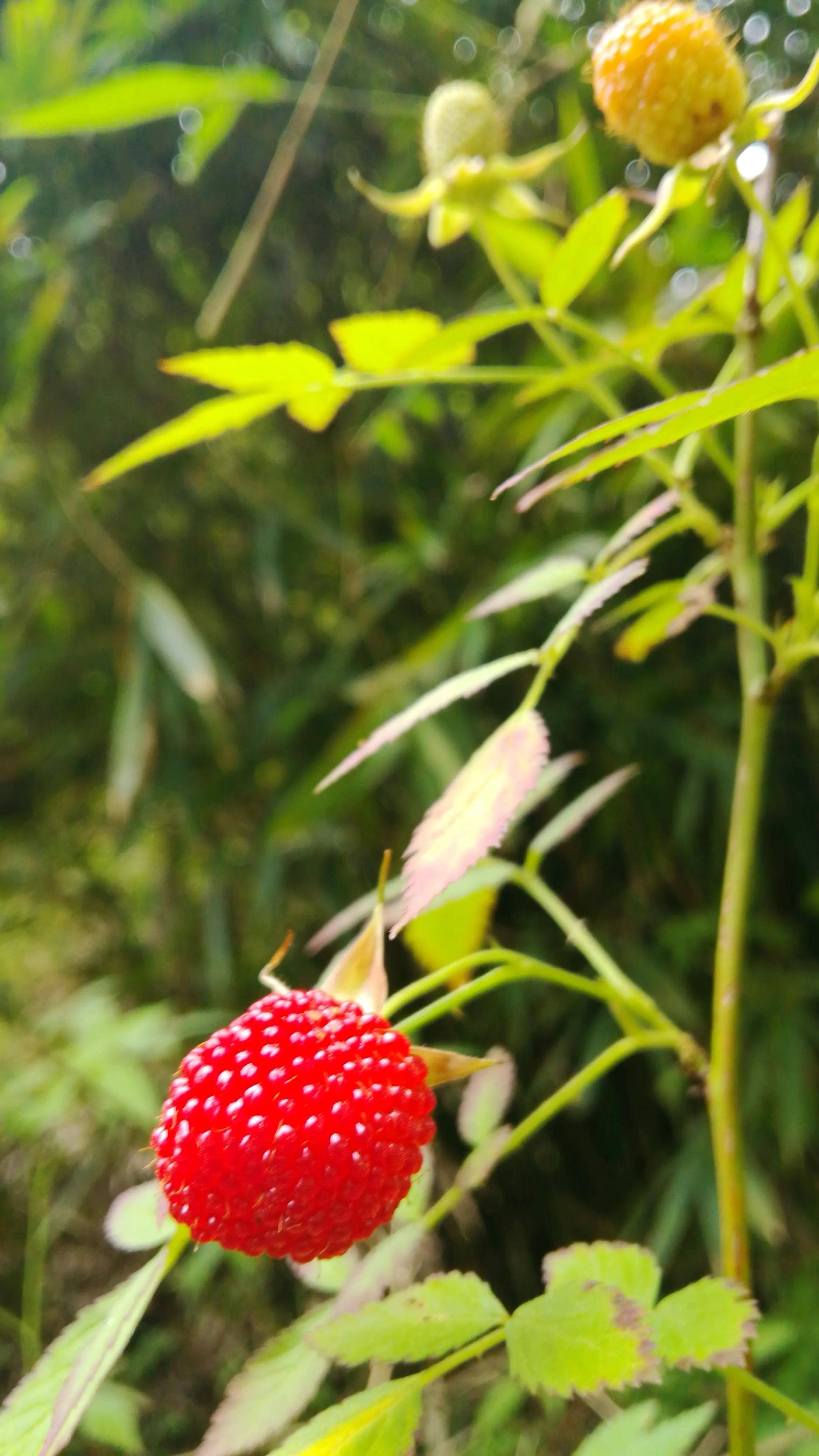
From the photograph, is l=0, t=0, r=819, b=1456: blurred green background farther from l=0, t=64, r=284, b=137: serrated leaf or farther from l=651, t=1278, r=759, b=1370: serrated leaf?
l=651, t=1278, r=759, b=1370: serrated leaf

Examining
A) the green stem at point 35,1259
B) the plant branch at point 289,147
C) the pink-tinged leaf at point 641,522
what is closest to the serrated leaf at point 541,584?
the pink-tinged leaf at point 641,522

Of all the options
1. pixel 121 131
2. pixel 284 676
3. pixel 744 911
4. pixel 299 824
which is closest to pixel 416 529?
pixel 284 676

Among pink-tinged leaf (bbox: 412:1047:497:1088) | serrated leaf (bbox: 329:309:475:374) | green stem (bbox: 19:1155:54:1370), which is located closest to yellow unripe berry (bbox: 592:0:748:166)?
serrated leaf (bbox: 329:309:475:374)

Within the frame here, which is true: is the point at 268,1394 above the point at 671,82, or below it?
below

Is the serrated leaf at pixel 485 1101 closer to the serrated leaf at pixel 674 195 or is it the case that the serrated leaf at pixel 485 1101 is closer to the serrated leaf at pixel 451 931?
the serrated leaf at pixel 451 931

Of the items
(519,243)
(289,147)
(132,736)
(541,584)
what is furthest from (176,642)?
(541,584)

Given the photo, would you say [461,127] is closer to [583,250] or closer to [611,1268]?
[583,250]
